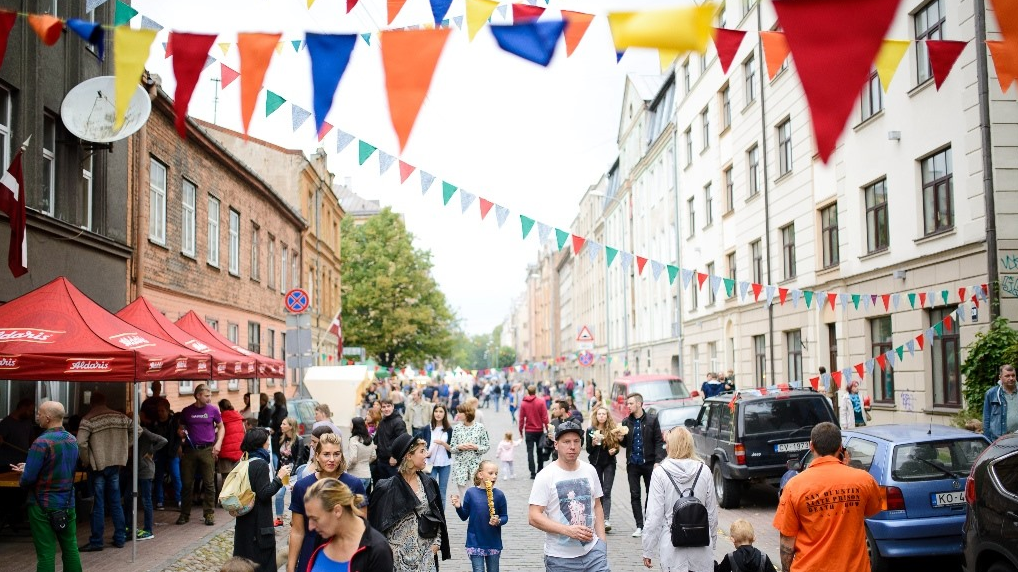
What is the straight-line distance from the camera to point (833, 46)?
3770 millimetres

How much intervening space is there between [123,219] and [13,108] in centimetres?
403

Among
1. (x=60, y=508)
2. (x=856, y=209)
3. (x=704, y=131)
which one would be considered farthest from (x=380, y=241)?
(x=60, y=508)

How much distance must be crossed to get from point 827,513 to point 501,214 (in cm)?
712

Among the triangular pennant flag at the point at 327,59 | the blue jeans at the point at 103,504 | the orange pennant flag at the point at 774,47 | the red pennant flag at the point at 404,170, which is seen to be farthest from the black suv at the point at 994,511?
the blue jeans at the point at 103,504

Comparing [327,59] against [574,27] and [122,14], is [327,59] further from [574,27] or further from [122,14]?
[122,14]

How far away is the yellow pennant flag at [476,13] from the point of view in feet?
17.1

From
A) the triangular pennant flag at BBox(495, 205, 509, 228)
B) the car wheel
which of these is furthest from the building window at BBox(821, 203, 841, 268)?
the triangular pennant flag at BBox(495, 205, 509, 228)

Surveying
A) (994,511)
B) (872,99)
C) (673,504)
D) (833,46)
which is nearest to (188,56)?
(833,46)

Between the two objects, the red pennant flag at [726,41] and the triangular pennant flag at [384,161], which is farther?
the triangular pennant flag at [384,161]

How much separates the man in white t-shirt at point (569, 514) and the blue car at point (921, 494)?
11.8 ft

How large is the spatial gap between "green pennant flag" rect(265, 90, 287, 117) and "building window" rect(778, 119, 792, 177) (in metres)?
19.1

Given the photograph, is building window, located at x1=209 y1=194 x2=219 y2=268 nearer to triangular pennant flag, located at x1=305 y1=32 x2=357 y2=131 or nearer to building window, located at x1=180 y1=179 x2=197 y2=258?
building window, located at x1=180 y1=179 x2=197 y2=258

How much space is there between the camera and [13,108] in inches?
502

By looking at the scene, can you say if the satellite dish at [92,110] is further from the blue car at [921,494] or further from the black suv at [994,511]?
the black suv at [994,511]
